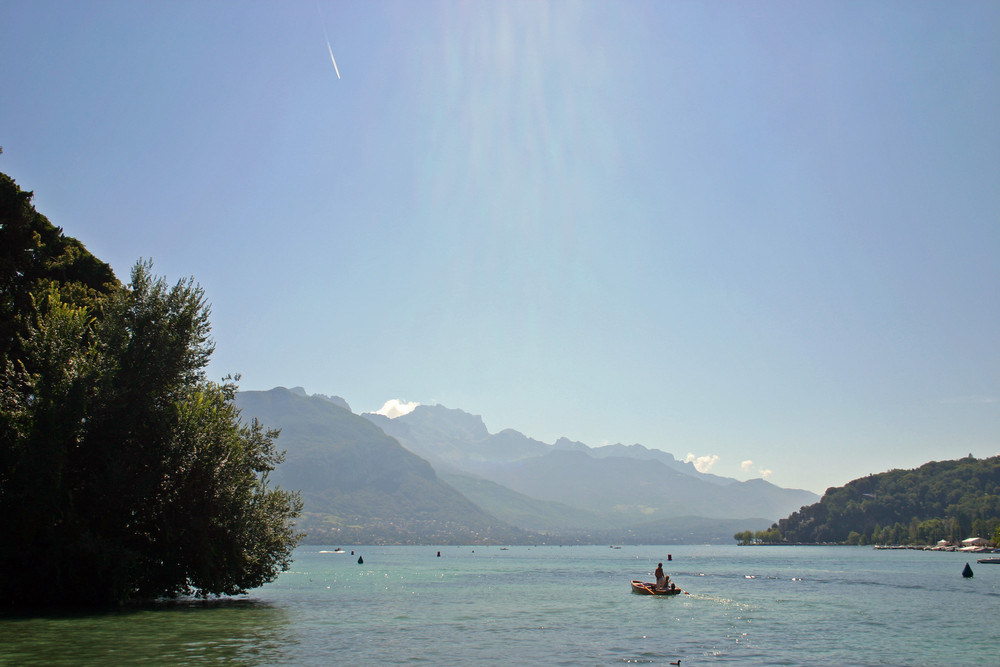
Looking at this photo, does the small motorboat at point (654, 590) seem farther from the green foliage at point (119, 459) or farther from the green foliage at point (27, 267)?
the green foliage at point (27, 267)

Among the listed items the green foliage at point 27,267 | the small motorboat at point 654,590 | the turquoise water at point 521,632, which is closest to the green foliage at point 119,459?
the green foliage at point 27,267

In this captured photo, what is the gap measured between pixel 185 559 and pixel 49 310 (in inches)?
657

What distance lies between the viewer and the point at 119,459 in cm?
3734

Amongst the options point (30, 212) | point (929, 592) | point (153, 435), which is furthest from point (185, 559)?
point (929, 592)

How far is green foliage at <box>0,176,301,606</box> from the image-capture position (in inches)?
1356

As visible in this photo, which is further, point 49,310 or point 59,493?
point 49,310

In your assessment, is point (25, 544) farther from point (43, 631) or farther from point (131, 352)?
point (131, 352)

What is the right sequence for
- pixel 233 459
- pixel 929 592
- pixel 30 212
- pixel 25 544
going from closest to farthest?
pixel 25 544, pixel 233 459, pixel 30 212, pixel 929 592

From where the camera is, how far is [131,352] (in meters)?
39.6

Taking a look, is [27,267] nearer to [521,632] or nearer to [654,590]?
[521,632]

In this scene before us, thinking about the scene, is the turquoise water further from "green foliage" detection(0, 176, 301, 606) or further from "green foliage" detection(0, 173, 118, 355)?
"green foliage" detection(0, 173, 118, 355)

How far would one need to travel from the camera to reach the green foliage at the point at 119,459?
34.4 meters

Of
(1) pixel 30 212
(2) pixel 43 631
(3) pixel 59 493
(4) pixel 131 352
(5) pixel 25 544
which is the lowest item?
(2) pixel 43 631

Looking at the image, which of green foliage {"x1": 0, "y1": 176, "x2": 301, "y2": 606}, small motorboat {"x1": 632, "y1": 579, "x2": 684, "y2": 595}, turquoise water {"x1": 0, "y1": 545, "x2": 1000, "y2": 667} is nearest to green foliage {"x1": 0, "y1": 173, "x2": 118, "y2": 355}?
green foliage {"x1": 0, "y1": 176, "x2": 301, "y2": 606}
